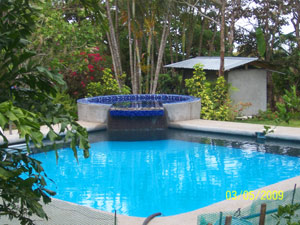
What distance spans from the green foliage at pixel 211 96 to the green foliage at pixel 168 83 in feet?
13.3

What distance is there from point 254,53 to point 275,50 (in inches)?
84.8

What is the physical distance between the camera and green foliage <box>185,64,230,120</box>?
16.7 meters

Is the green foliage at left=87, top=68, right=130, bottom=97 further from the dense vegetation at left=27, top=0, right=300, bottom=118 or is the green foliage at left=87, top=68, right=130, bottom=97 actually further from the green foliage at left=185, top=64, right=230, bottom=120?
the green foliage at left=185, top=64, right=230, bottom=120

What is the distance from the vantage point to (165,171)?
36.3ft

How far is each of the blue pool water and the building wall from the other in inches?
212

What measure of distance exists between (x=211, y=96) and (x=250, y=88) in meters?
2.53

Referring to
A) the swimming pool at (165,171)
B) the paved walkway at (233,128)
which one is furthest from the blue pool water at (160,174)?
the paved walkway at (233,128)

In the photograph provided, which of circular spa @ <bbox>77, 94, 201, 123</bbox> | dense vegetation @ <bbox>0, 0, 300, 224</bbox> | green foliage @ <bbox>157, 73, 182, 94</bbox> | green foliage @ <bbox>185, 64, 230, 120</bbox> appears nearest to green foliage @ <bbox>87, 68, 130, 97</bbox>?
dense vegetation @ <bbox>0, 0, 300, 224</bbox>

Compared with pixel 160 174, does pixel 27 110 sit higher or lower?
higher

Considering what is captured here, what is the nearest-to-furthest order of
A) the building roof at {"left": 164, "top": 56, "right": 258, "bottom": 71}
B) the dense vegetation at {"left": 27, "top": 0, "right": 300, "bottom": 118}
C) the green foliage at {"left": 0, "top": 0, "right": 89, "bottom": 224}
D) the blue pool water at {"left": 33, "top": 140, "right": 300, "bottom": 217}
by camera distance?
the green foliage at {"left": 0, "top": 0, "right": 89, "bottom": 224} < the blue pool water at {"left": 33, "top": 140, "right": 300, "bottom": 217} < the dense vegetation at {"left": 27, "top": 0, "right": 300, "bottom": 118} < the building roof at {"left": 164, "top": 56, "right": 258, "bottom": 71}

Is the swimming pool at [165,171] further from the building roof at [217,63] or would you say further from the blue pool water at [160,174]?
the building roof at [217,63]

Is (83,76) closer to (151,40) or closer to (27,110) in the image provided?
(151,40)

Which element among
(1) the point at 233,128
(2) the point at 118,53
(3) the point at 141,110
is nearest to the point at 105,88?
(2) the point at 118,53

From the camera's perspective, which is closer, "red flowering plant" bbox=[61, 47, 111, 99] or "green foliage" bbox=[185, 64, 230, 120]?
"green foliage" bbox=[185, 64, 230, 120]
